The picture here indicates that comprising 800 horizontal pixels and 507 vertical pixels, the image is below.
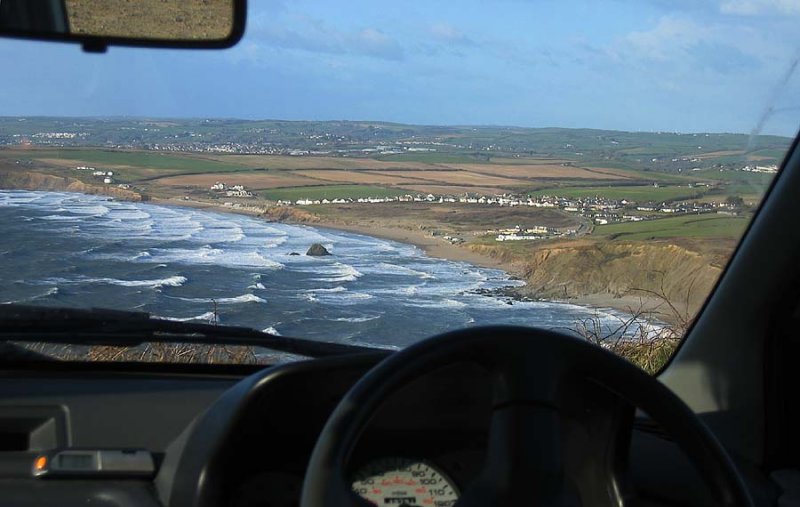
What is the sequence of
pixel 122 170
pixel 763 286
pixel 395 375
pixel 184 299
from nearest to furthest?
pixel 395 375 < pixel 763 286 < pixel 184 299 < pixel 122 170

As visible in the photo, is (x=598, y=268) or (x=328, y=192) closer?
(x=598, y=268)

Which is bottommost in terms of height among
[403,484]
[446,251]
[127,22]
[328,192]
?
[403,484]

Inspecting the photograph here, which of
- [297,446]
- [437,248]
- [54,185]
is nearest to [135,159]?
[54,185]

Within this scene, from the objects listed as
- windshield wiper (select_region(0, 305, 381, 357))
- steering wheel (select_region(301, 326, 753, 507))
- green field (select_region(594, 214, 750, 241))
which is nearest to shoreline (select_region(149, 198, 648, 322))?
green field (select_region(594, 214, 750, 241))

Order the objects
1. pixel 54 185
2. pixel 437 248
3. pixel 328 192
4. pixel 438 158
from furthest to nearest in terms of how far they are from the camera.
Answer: pixel 438 158
pixel 328 192
pixel 437 248
pixel 54 185

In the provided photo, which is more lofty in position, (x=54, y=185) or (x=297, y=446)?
(x=54, y=185)

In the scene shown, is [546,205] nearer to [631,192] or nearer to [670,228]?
[631,192]

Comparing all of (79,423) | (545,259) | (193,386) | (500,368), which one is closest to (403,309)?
(545,259)

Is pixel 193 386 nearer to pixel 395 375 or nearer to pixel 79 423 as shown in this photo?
pixel 79 423
